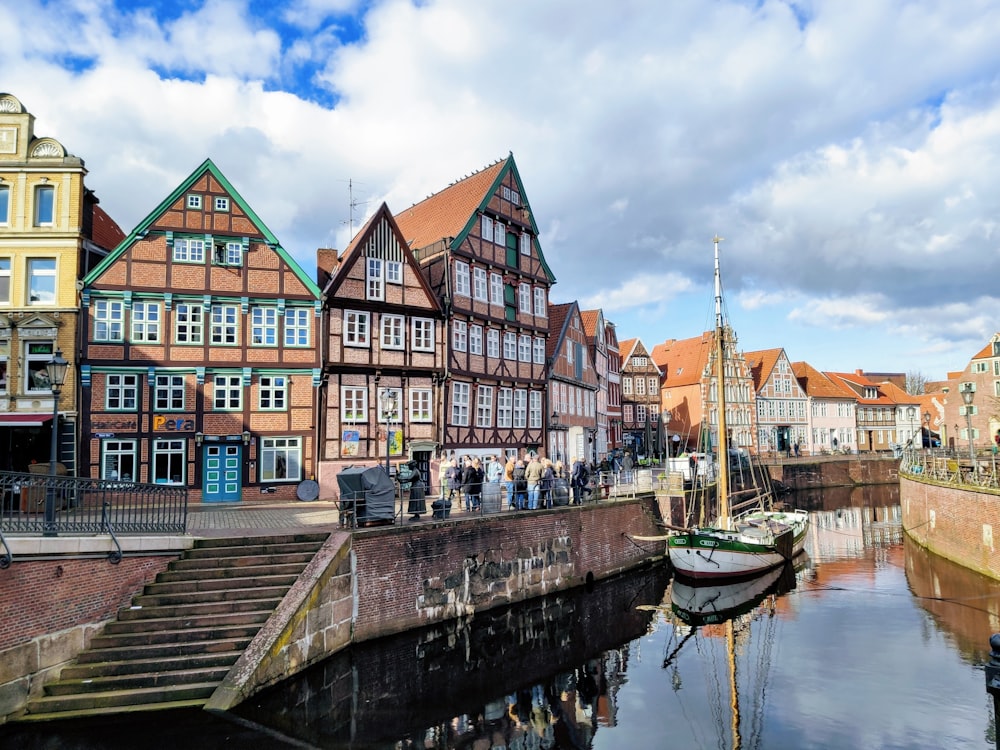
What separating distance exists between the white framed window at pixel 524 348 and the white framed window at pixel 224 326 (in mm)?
13213

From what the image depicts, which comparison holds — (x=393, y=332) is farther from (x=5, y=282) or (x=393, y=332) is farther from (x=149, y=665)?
(x=149, y=665)

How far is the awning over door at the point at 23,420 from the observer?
21.6 metres

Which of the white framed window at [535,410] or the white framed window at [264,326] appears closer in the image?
the white framed window at [264,326]

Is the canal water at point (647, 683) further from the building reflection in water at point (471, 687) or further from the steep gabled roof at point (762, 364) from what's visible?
the steep gabled roof at point (762, 364)

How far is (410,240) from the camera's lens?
34094 millimetres

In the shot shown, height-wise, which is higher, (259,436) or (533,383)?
(533,383)

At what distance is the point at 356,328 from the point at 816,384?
57.1 m

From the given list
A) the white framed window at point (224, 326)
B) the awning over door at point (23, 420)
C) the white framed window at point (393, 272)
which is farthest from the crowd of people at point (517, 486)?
the awning over door at point (23, 420)

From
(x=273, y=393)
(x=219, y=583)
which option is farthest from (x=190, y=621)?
(x=273, y=393)

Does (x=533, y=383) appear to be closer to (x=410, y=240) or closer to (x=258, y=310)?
(x=410, y=240)

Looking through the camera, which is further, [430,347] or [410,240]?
Result: [410,240]

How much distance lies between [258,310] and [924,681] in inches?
862

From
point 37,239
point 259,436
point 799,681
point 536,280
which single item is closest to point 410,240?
point 536,280

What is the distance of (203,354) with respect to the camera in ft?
79.9
